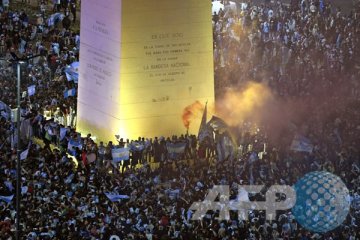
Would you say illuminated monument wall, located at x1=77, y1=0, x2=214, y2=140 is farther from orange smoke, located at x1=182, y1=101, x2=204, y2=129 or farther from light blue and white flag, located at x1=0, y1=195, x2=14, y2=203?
light blue and white flag, located at x1=0, y1=195, x2=14, y2=203

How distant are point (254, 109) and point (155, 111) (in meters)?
4.49

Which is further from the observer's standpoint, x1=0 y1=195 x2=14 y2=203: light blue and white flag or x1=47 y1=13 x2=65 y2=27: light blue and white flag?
x1=47 y1=13 x2=65 y2=27: light blue and white flag

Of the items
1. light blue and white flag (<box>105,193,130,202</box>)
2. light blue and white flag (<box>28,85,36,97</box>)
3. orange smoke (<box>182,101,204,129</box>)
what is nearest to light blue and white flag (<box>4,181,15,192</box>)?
light blue and white flag (<box>105,193,130,202</box>)

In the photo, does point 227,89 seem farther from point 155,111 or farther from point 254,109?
point 155,111

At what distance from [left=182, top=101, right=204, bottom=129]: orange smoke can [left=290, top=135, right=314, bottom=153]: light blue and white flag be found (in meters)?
5.02

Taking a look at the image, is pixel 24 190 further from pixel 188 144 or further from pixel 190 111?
pixel 190 111

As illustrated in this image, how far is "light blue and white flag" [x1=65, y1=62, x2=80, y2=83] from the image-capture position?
4153cm

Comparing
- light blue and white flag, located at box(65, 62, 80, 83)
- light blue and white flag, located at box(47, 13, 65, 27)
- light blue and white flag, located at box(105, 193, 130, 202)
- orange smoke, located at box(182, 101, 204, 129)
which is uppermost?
light blue and white flag, located at box(47, 13, 65, 27)

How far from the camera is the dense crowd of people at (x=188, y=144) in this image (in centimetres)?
2972

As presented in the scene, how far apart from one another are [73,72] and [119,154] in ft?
24.7

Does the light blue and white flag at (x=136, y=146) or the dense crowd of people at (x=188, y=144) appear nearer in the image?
the dense crowd of people at (x=188, y=144)

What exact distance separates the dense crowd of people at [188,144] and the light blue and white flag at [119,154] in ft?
0.92

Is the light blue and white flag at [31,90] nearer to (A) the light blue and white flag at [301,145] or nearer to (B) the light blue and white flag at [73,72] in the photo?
(B) the light blue and white flag at [73,72]

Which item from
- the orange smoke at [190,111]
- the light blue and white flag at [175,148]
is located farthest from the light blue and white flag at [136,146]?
the orange smoke at [190,111]
